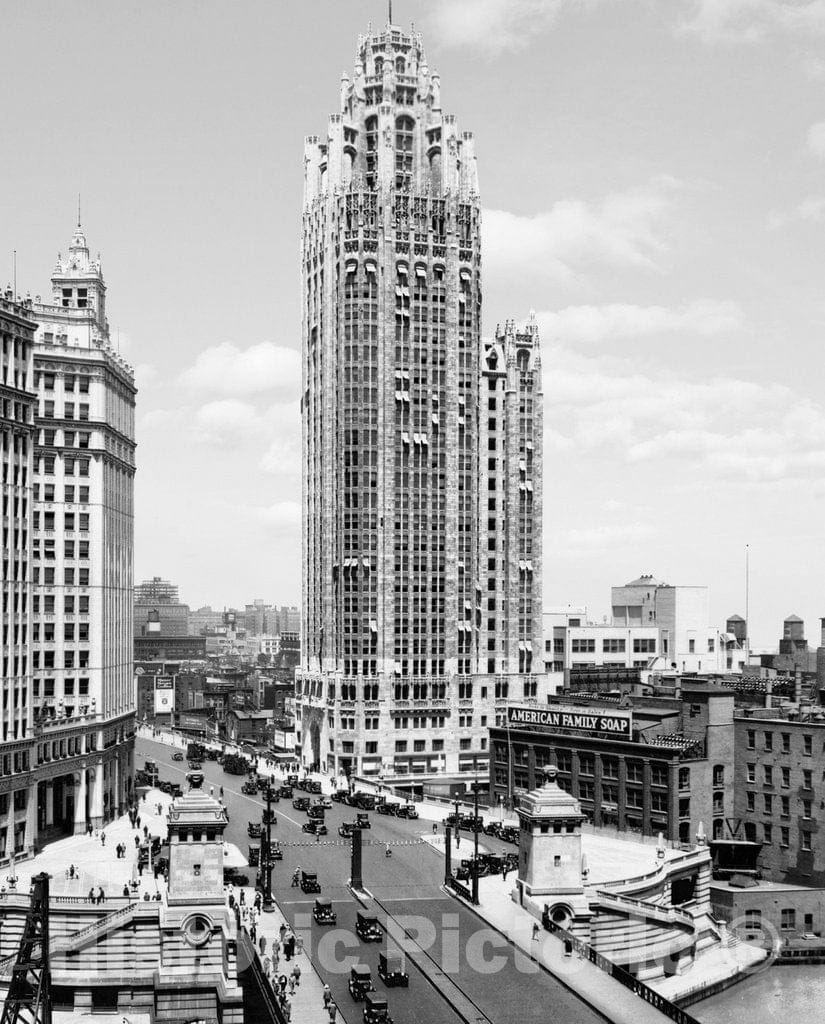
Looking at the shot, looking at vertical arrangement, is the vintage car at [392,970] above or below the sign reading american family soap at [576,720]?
below

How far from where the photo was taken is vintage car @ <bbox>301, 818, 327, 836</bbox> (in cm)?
11544

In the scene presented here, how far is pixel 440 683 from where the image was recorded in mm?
173875

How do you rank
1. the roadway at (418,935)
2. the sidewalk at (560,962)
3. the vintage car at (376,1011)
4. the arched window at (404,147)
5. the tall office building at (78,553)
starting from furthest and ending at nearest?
the arched window at (404,147) → the tall office building at (78,553) → the roadway at (418,935) → the sidewalk at (560,962) → the vintage car at (376,1011)

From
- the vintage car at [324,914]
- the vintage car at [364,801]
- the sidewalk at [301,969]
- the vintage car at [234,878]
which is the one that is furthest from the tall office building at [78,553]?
the vintage car at [324,914]

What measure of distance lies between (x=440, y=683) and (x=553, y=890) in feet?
288

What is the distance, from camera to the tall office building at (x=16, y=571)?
10225 cm

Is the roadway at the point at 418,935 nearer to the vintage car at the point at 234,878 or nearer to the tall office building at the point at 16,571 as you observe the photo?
the vintage car at the point at 234,878

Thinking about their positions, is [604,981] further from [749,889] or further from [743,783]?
[743,783]

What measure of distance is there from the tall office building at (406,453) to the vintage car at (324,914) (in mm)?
82548

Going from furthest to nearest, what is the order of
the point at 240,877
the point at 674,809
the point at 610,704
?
the point at 610,704 < the point at 674,809 < the point at 240,877

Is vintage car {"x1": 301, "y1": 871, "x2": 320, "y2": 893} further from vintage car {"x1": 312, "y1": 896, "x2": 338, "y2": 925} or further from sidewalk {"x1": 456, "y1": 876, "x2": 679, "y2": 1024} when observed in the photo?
sidewalk {"x1": 456, "y1": 876, "x2": 679, "y2": 1024}

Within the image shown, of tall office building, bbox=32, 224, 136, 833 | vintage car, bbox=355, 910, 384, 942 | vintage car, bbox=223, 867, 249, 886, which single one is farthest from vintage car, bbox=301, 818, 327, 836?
vintage car, bbox=355, 910, 384, 942

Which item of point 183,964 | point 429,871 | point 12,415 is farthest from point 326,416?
point 183,964

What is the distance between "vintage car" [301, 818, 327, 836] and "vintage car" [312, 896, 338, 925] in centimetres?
2931
